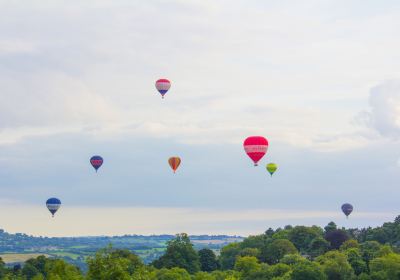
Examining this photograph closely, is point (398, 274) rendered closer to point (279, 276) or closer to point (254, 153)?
point (279, 276)

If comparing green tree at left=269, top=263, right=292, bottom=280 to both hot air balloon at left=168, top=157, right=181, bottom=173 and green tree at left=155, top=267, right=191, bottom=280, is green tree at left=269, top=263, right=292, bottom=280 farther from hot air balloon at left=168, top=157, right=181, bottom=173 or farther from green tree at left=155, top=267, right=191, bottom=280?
hot air balloon at left=168, top=157, right=181, bottom=173

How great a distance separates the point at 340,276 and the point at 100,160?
6503 cm

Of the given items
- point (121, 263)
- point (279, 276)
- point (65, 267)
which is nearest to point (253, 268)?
point (279, 276)

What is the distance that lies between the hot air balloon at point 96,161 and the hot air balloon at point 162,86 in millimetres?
30994

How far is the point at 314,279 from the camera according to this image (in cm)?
15825

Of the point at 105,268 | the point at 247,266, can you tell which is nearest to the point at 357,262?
the point at 247,266

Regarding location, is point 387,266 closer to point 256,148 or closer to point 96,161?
point 256,148

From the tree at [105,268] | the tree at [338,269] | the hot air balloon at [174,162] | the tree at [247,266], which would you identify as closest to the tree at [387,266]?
the tree at [338,269]

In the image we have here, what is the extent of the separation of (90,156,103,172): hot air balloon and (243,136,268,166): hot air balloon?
50.0 metres

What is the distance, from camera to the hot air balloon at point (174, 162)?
188 m

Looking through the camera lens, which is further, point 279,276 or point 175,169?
point 175,169

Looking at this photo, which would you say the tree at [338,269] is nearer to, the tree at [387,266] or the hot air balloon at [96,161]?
the tree at [387,266]

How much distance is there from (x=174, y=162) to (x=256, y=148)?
37.2 metres

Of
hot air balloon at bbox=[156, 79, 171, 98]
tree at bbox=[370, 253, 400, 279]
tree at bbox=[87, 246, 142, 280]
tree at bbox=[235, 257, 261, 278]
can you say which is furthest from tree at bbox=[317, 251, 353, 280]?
tree at bbox=[87, 246, 142, 280]
